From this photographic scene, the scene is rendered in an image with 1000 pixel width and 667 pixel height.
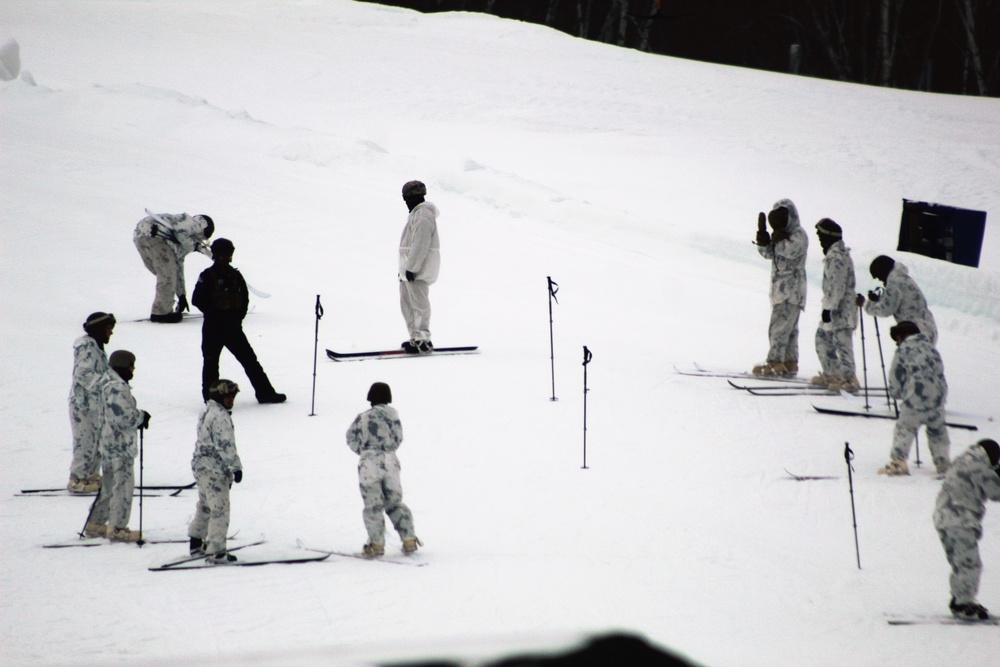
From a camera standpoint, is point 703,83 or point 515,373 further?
point 703,83

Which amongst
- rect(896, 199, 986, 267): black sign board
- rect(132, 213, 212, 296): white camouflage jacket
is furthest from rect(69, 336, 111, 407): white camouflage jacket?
rect(896, 199, 986, 267): black sign board

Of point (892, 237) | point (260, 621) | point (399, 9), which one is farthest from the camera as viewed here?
point (399, 9)

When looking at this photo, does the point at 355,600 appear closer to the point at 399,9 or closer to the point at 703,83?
the point at 703,83

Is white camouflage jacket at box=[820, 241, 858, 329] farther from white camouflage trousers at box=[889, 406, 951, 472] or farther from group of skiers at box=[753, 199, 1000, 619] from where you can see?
white camouflage trousers at box=[889, 406, 951, 472]

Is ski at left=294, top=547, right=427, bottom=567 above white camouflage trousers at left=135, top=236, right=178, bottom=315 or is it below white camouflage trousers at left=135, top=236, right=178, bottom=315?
below

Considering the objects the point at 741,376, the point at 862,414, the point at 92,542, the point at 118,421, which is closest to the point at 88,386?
the point at 118,421

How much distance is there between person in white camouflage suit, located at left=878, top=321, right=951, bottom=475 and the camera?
941 cm

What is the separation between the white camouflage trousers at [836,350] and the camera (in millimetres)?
12117

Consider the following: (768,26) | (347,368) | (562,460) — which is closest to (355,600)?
(562,460)

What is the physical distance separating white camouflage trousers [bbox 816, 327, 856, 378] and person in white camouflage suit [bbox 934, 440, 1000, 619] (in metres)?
4.94

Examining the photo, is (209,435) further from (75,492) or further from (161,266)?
(161,266)

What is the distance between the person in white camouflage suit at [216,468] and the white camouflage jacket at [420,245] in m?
5.65

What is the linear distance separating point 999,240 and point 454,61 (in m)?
16.3

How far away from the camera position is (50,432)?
10.9 m
